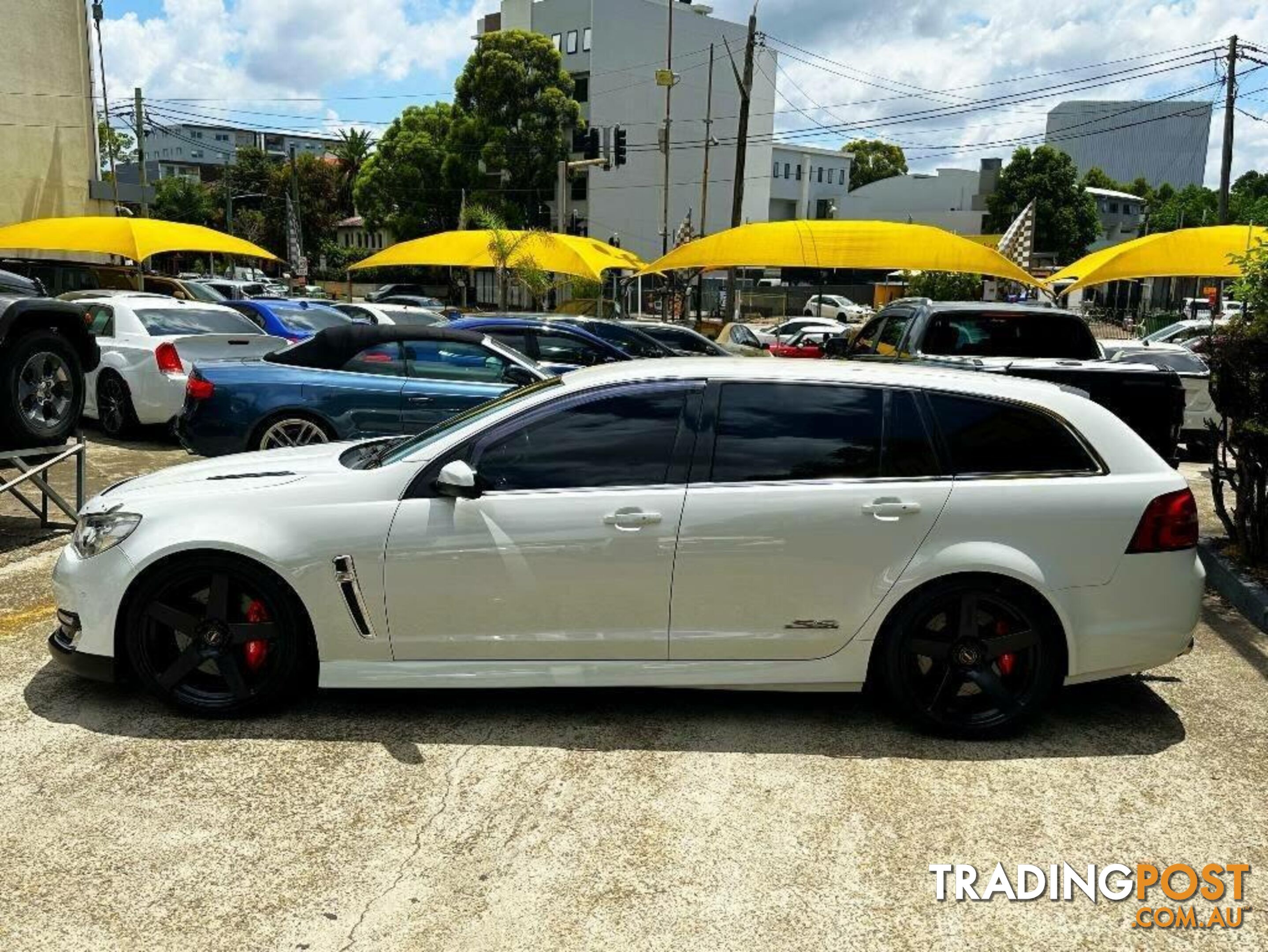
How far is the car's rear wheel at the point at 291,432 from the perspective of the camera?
830cm

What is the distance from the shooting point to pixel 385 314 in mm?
20359

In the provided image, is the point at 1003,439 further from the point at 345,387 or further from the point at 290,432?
the point at 290,432

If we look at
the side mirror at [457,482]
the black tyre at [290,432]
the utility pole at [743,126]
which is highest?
the utility pole at [743,126]

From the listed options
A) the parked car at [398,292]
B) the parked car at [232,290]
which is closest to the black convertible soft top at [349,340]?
the parked car at [232,290]

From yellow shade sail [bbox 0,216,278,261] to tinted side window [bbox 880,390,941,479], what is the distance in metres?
17.1

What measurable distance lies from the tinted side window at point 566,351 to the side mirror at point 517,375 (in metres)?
2.45

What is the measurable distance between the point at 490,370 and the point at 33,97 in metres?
A: 26.6

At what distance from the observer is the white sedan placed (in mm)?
3959

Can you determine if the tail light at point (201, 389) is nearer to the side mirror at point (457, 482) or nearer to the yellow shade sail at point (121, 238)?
the side mirror at point (457, 482)

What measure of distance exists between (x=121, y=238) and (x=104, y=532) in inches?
655

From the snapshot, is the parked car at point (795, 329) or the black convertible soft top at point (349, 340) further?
the parked car at point (795, 329)

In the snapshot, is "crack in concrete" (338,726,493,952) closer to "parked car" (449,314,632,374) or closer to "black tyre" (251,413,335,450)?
"black tyre" (251,413,335,450)

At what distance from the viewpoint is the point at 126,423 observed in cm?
1105

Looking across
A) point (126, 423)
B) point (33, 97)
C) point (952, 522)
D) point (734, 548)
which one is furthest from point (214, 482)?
point (33, 97)
